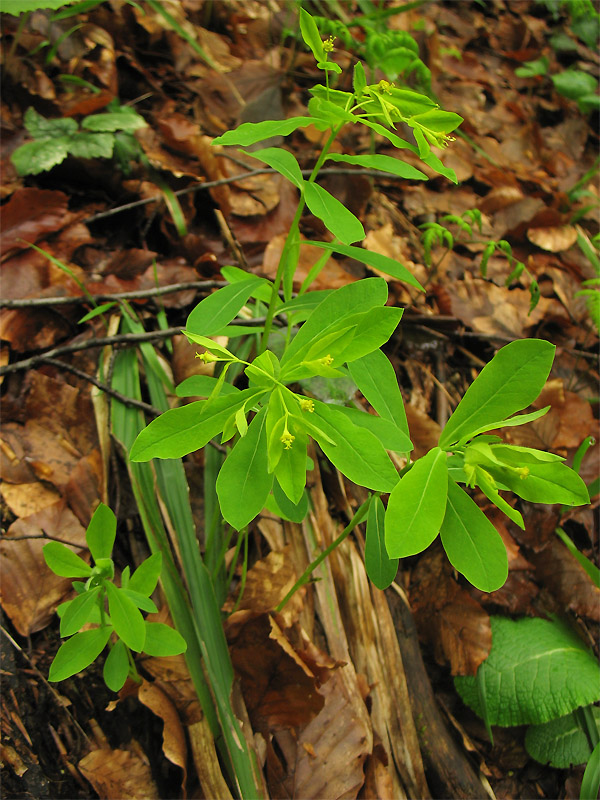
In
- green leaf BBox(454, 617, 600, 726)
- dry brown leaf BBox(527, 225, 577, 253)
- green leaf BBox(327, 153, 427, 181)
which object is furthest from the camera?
dry brown leaf BBox(527, 225, 577, 253)

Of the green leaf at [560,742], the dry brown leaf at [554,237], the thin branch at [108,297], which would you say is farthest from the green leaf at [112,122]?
the green leaf at [560,742]

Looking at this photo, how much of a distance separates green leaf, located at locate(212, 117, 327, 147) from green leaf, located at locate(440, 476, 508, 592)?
753mm

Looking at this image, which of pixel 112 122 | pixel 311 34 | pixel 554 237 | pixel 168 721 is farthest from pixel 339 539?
pixel 554 237

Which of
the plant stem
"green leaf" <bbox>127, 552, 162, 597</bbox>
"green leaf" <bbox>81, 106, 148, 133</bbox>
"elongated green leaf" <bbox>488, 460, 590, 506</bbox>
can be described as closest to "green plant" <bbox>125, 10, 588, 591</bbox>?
"elongated green leaf" <bbox>488, 460, 590, 506</bbox>

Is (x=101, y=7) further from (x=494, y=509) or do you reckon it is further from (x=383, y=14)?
(x=494, y=509)

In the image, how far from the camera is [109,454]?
171 centimetres

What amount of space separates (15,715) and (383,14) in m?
3.60

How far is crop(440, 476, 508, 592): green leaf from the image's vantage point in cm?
94

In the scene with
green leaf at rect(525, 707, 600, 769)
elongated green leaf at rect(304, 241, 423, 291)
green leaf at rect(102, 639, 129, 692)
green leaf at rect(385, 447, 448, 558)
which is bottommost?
green leaf at rect(525, 707, 600, 769)

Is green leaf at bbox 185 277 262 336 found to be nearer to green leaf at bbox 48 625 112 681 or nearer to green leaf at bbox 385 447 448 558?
green leaf at bbox 385 447 448 558

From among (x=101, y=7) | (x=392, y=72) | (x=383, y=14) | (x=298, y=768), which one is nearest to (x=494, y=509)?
(x=298, y=768)

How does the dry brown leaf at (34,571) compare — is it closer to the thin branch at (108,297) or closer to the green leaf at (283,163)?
the thin branch at (108,297)

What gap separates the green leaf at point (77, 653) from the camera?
1.19 metres

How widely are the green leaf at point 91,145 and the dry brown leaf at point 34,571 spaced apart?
1478 millimetres
